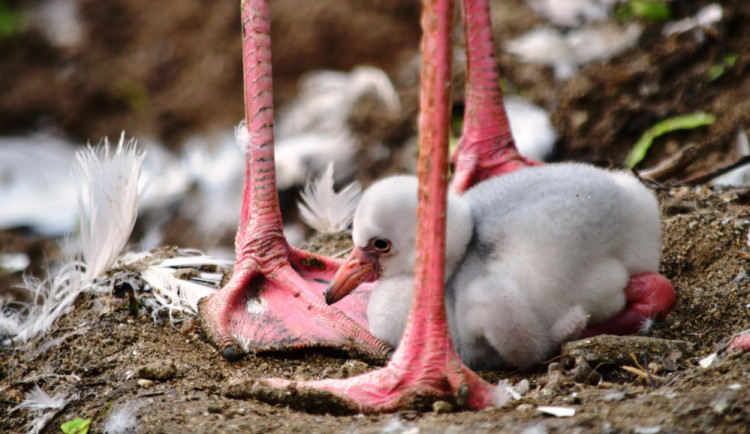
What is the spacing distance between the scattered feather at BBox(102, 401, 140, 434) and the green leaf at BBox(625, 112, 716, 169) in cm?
237

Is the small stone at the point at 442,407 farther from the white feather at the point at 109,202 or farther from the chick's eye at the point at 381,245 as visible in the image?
the white feather at the point at 109,202

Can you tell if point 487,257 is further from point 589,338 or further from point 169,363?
point 169,363

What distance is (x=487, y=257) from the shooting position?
2.23m

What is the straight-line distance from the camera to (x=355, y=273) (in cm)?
231

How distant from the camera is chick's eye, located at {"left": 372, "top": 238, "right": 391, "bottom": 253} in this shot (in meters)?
2.29

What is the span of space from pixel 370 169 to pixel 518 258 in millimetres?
2254

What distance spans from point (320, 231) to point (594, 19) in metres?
2.10

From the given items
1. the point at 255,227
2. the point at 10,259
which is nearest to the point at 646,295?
the point at 255,227

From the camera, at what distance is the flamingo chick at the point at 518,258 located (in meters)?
2.13

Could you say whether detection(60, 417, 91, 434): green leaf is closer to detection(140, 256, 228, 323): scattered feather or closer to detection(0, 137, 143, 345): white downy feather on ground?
detection(140, 256, 228, 323): scattered feather

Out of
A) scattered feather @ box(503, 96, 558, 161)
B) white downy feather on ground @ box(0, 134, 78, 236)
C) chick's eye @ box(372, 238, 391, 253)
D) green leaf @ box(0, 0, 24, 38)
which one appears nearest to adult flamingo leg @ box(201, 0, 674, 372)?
chick's eye @ box(372, 238, 391, 253)

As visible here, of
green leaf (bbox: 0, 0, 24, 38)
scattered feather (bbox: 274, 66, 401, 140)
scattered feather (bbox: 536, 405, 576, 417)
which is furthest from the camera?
green leaf (bbox: 0, 0, 24, 38)

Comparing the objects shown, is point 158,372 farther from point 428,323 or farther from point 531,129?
point 531,129

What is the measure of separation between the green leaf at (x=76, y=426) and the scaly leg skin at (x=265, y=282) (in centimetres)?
40
